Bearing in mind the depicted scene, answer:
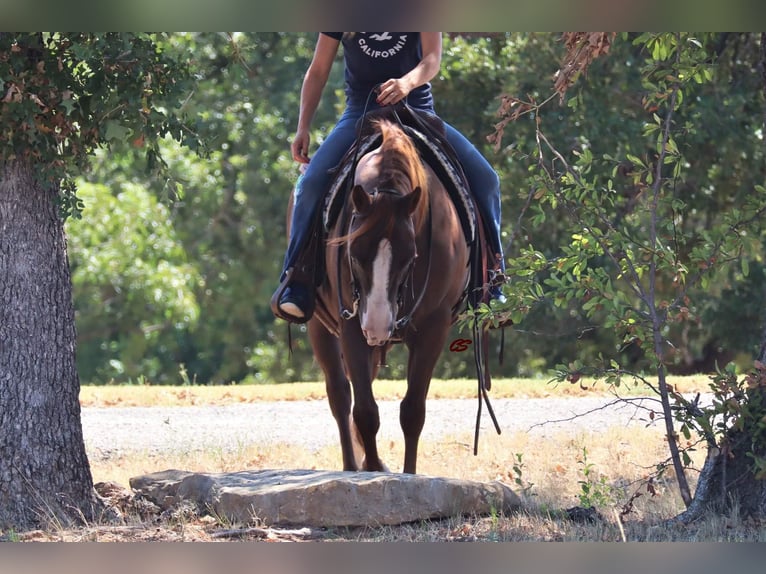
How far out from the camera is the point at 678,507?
7332mm

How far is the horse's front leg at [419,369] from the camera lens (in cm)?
752

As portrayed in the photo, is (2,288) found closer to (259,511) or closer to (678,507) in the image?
(259,511)

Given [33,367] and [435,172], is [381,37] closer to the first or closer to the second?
[435,172]

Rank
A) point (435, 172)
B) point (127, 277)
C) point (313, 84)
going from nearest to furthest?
point (435, 172), point (313, 84), point (127, 277)

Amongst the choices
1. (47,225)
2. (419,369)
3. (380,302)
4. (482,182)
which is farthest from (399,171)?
(47,225)

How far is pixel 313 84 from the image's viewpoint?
821 centimetres

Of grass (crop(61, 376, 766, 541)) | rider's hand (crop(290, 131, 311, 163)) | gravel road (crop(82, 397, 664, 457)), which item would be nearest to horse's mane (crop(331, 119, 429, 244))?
rider's hand (crop(290, 131, 311, 163))

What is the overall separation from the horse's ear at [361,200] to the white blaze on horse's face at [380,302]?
0.70 feet

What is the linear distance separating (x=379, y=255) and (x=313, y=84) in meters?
1.92

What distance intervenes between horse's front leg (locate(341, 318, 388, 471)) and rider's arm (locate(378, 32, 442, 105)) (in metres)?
1.30

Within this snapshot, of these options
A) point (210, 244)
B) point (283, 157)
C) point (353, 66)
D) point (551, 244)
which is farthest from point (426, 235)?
point (210, 244)

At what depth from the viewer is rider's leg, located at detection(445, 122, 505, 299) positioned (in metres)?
8.05

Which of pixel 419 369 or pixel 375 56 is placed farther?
pixel 375 56

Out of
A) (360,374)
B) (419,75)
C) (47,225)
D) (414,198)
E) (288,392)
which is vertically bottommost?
(288,392)
